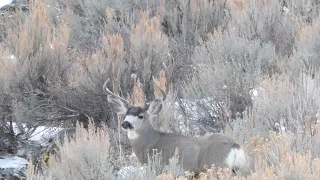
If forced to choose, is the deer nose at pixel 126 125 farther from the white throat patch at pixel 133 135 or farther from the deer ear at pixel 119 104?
the deer ear at pixel 119 104

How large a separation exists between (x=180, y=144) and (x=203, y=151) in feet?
1.03

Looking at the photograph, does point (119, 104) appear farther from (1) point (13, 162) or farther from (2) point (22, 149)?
(2) point (22, 149)

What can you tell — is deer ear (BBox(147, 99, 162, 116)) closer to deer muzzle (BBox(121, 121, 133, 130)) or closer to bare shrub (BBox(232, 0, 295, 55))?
deer muzzle (BBox(121, 121, 133, 130))

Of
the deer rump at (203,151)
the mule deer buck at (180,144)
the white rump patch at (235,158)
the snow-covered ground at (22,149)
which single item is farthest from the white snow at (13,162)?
the white rump patch at (235,158)

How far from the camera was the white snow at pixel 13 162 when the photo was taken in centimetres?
907

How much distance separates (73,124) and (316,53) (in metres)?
3.63

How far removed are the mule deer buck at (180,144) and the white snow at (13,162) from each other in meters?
2.22

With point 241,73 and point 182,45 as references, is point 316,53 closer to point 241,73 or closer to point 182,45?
point 241,73

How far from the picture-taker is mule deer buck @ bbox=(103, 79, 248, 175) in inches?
261

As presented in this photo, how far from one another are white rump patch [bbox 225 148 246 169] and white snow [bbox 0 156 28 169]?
3587 millimetres

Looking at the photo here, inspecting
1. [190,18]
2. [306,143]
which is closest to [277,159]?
[306,143]

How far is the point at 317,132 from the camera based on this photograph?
5836 millimetres

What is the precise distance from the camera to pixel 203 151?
22.5 feet

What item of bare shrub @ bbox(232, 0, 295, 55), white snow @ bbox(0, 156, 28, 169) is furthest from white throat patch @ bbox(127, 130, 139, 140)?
bare shrub @ bbox(232, 0, 295, 55)
